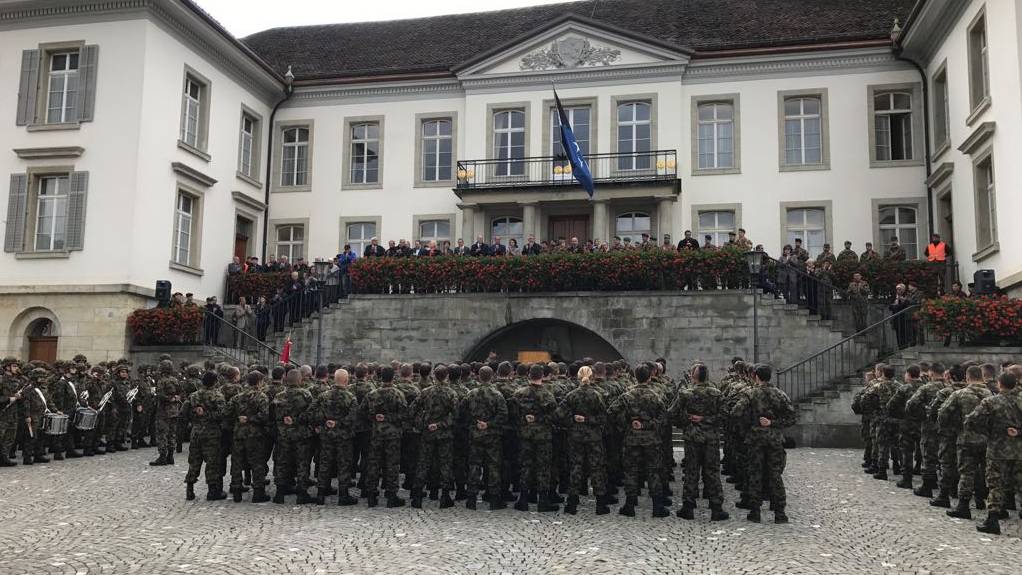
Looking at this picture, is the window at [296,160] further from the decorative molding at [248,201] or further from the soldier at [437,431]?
the soldier at [437,431]

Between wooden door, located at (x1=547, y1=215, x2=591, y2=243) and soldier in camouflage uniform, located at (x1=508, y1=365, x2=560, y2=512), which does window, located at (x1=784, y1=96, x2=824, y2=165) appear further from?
soldier in camouflage uniform, located at (x1=508, y1=365, x2=560, y2=512)

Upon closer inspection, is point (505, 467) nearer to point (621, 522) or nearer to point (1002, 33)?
point (621, 522)

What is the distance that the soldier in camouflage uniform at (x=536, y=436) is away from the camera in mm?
10594

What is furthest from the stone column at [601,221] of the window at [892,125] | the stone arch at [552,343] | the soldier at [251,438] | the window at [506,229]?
the soldier at [251,438]

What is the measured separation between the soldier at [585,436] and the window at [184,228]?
51.9ft

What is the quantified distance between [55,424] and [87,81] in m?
11.4

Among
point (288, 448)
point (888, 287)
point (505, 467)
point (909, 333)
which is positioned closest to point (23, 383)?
point (288, 448)

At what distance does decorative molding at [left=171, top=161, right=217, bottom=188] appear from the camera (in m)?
22.9

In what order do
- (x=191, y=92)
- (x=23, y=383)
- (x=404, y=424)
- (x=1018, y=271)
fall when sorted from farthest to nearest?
(x=191, y=92) < (x=1018, y=271) < (x=23, y=383) < (x=404, y=424)

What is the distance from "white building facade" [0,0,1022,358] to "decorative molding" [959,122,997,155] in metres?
0.06

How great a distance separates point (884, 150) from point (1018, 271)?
7847 millimetres

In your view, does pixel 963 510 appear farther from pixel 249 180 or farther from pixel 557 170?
pixel 249 180

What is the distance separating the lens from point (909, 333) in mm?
17750

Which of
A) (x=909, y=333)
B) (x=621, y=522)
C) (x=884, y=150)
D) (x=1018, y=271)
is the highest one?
(x=884, y=150)
